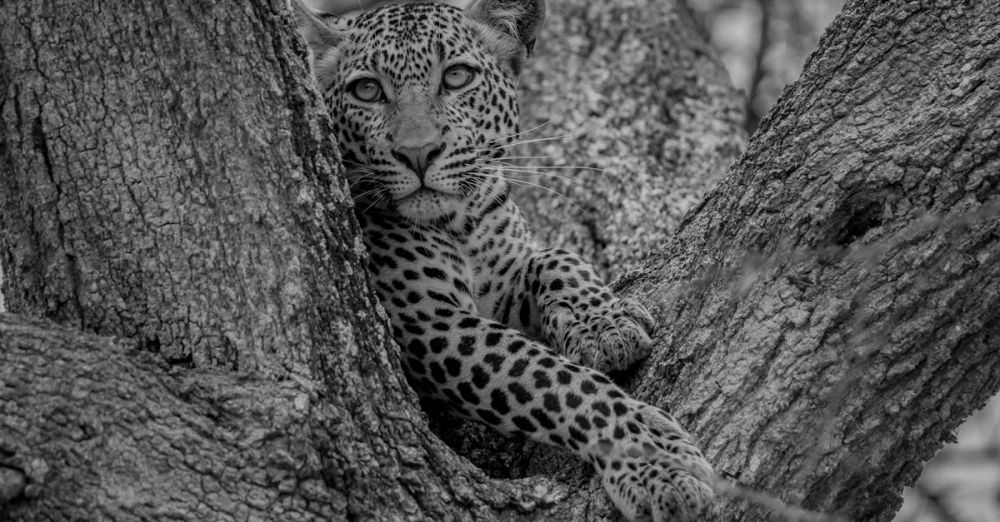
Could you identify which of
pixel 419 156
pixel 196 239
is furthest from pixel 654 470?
pixel 419 156

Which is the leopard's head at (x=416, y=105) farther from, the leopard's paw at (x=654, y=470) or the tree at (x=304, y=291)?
the leopard's paw at (x=654, y=470)

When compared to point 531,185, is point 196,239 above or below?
below

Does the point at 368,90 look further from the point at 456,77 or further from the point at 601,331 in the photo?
the point at 601,331

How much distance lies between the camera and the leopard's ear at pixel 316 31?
6.58 metres

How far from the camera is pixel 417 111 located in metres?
6.20

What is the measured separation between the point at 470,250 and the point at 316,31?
1.40m

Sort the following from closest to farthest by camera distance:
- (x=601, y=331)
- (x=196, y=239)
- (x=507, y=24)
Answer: (x=196, y=239) < (x=601, y=331) < (x=507, y=24)

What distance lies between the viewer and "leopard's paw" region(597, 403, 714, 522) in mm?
4473

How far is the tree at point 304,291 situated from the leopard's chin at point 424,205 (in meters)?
1.47

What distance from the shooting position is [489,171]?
6570 millimetres

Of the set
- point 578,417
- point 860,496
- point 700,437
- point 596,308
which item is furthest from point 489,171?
point 860,496

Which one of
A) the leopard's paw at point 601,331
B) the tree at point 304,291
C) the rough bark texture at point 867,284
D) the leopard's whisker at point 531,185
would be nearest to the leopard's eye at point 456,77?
the leopard's whisker at point 531,185

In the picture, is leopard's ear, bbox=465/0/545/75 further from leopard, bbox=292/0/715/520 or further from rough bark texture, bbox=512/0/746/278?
rough bark texture, bbox=512/0/746/278

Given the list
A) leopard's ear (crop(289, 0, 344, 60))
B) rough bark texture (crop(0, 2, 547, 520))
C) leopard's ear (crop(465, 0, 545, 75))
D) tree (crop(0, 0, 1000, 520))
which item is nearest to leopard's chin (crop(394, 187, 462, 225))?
leopard's ear (crop(289, 0, 344, 60))
